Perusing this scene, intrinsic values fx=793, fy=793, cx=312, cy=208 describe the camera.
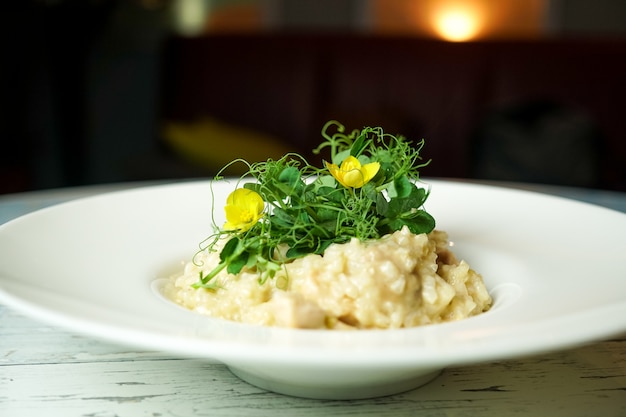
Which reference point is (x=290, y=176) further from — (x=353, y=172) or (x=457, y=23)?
(x=457, y=23)

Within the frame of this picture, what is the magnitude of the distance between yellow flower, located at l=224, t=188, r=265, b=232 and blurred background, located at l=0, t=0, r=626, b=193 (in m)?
3.12

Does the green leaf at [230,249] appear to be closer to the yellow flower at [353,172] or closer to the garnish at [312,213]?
the garnish at [312,213]

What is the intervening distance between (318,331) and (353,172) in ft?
1.19

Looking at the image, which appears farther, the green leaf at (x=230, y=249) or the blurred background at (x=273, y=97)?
the blurred background at (x=273, y=97)

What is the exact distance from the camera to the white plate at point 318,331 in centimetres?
84

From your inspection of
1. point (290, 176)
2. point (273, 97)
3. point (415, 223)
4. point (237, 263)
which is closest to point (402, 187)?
point (415, 223)

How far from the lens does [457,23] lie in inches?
285

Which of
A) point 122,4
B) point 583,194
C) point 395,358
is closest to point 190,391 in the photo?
A: point 395,358

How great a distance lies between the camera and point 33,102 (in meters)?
5.03

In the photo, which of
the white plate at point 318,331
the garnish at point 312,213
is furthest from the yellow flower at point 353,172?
the white plate at point 318,331

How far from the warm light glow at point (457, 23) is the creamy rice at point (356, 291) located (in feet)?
20.7

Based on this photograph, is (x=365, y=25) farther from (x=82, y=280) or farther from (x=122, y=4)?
(x=82, y=280)

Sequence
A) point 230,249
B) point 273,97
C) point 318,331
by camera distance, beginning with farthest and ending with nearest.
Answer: point 273,97 < point 230,249 < point 318,331

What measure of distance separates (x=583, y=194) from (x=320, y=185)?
138cm
